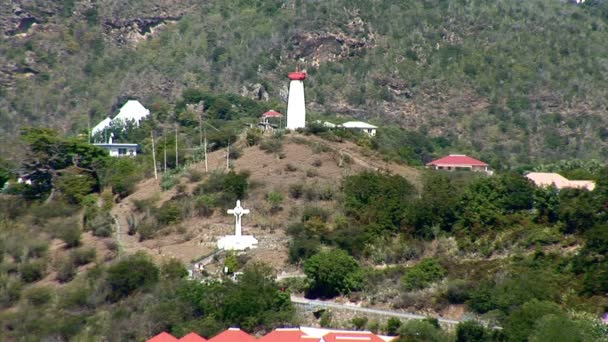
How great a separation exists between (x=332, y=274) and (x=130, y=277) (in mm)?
7110

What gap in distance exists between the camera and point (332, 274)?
6262cm

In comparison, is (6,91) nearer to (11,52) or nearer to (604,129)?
(11,52)

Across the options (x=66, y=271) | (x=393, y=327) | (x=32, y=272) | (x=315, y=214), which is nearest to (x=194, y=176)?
(x=315, y=214)

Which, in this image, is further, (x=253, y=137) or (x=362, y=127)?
(x=362, y=127)

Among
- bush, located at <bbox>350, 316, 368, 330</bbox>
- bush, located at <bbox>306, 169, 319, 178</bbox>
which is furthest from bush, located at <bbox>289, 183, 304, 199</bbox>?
bush, located at <bbox>350, 316, 368, 330</bbox>

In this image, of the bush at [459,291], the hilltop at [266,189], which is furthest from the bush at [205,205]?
the bush at [459,291]

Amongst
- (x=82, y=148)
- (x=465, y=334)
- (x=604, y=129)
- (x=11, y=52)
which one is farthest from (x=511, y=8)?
(x=465, y=334)

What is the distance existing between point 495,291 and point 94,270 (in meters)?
15.4

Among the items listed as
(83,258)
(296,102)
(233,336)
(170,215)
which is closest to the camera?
(233,336)

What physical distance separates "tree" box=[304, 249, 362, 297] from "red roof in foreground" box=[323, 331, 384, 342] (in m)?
5.69

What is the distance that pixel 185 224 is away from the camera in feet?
236

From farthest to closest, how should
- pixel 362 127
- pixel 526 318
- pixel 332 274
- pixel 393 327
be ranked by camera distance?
1. pixel 362 127
2. pixel 332 274
3. pixel 393 327
4. pixel 526 318

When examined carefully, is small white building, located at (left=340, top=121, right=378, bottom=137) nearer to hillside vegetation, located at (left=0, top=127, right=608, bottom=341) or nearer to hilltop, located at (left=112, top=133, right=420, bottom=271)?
hillside vegetation, located at (left=0, top=127, right=608, bottom=341)

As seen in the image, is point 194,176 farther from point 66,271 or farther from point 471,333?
point 471,333
